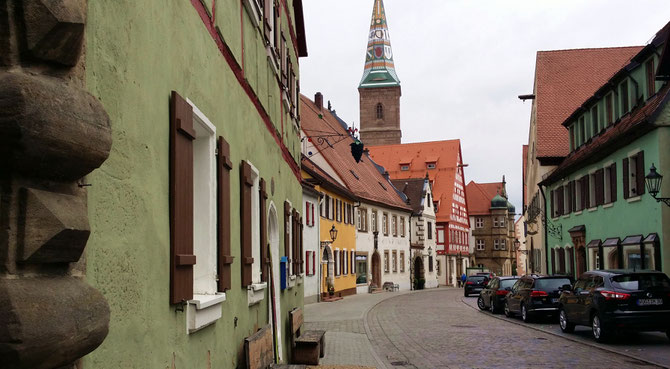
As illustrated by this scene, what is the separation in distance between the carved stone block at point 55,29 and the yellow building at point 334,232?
1294 inches

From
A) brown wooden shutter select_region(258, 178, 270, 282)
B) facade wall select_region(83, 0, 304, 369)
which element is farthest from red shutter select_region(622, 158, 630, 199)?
facade wall select_region(83, 0, 304, 369)

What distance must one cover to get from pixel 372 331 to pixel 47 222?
19.7 m

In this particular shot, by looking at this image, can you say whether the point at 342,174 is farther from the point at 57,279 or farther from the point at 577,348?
the point at 57,279

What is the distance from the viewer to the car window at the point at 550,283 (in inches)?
942

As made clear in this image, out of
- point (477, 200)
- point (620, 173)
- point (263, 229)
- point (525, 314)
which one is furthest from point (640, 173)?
point (477, 200)

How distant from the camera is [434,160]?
269 ft

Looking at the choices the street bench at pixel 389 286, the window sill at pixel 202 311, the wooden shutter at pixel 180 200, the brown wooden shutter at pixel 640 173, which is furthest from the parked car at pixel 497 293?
the wooden shutter at pixel 180 200

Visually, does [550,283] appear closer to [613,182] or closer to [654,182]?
[613,182]

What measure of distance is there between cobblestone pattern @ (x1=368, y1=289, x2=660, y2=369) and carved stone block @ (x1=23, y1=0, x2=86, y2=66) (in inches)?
478

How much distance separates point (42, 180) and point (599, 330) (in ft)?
54.6

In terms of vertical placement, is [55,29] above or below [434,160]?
below

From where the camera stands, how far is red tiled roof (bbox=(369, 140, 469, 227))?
78062mm

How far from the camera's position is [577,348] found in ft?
53.8

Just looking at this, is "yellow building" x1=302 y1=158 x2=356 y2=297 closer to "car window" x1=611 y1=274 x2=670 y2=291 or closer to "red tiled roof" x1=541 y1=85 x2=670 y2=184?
"red tiled roof" x1=541 y1=85 x2=670 y2=184
